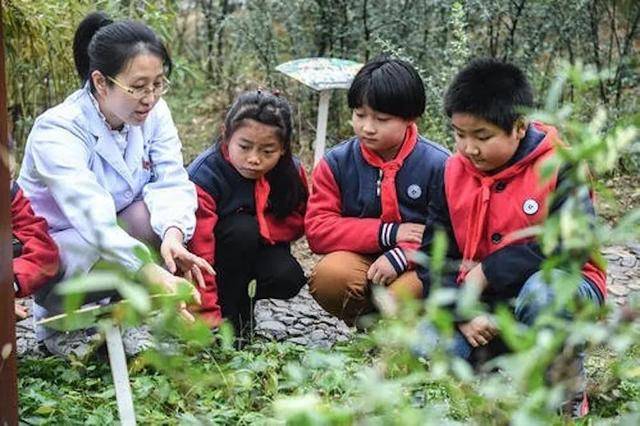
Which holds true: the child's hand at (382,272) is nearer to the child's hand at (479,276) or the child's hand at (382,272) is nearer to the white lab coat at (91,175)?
the child's hand at (479,276)

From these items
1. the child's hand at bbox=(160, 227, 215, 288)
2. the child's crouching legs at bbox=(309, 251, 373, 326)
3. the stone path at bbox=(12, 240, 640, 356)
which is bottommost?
the stone path at bbox=(12, 240, 640, 356)

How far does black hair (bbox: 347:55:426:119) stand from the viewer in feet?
11.5

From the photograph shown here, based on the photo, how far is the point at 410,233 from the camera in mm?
3545

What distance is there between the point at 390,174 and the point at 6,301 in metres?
1.59

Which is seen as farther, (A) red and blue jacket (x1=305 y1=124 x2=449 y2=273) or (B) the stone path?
(B) the stone path

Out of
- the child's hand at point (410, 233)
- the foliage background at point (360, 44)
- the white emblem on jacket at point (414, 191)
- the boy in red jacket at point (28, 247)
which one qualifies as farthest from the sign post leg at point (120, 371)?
the foliage background at point (360, 44)

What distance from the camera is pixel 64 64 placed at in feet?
17.1

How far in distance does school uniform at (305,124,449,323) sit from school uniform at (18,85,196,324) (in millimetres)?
456

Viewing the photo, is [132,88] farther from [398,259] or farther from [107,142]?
[398,259]

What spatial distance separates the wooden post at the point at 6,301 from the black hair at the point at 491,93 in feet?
4.48

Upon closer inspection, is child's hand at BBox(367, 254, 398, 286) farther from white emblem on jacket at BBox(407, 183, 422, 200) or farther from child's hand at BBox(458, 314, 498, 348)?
child's hand at BBox(458, 314, 498, 348)

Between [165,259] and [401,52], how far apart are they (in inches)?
101

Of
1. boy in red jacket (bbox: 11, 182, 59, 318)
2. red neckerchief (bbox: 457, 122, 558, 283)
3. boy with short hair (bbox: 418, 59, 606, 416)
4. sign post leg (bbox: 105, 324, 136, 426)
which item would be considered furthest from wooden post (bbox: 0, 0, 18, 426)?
red neckerchief (bbox: 457, 122, 558, 283)

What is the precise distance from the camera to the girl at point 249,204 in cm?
358
